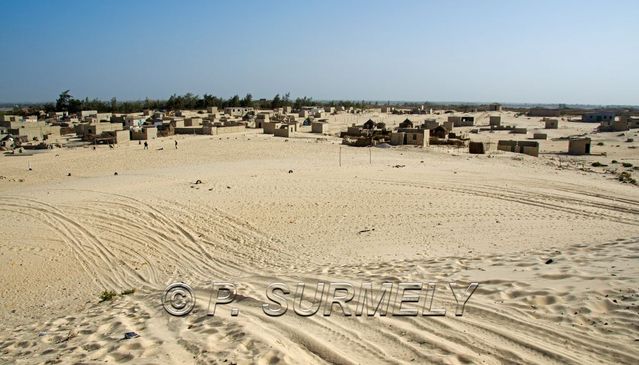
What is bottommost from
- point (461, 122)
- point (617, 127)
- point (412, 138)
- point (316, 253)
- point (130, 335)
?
point (316, 253)

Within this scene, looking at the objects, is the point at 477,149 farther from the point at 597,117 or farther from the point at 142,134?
the point at 597,117

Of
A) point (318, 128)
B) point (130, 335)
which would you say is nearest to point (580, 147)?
point (318, 128)

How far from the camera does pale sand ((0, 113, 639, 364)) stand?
15.4 feet

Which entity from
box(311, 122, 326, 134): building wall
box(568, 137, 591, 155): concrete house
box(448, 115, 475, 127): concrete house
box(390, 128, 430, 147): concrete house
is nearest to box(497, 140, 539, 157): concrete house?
box(568, 137, 591, 155): concrete house

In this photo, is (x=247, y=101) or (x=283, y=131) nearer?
(x=283, y=131)

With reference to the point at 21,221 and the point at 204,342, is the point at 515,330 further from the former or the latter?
the point at 21,221

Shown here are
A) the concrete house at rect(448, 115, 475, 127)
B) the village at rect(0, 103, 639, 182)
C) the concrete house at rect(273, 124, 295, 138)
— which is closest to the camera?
the village at rect(0, 103, 639, 182)

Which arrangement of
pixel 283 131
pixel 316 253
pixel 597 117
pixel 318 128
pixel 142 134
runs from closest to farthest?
1. pixel 316 253
2. pixel 142 134
3. pixel 283 131
4. pixel 318 128
5. pixel 597 117

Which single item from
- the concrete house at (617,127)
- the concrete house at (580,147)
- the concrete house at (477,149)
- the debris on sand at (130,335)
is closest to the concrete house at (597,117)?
the concrete house at (617,127)

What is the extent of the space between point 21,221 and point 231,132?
75.1 feet

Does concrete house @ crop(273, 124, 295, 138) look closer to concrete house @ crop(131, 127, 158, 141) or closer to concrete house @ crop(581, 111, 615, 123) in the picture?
concrete house @ crop(131, 127, 158, 141)

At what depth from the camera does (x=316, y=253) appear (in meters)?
9.90

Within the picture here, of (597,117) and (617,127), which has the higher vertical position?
(597,117)

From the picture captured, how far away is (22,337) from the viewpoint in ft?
19.6
